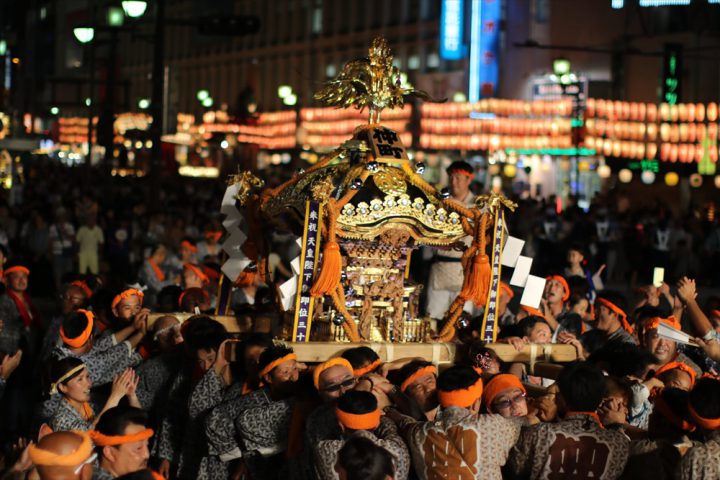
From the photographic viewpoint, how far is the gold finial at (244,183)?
10.8 m

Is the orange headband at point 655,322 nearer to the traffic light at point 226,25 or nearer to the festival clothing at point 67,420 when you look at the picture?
the festival clothing at point 67,420

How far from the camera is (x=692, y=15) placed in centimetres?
3600

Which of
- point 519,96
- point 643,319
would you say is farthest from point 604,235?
point 519,96

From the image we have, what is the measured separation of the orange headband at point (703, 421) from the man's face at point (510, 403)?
3.76ft

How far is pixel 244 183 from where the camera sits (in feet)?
35.5

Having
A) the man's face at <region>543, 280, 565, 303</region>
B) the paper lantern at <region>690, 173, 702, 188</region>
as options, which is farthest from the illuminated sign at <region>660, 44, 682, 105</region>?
the man's face at <region>543, 280, 565, 303</region>

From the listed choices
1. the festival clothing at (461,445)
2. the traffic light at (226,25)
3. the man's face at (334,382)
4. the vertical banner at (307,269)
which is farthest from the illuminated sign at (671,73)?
the festival clothing at (461,445)

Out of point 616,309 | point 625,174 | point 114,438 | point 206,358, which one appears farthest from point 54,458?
point 625,174

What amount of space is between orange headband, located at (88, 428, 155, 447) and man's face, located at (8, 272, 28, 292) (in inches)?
259

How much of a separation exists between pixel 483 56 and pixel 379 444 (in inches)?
1830

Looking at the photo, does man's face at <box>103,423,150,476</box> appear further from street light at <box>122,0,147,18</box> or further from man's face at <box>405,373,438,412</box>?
street light at <box>122,0,147,18</box>

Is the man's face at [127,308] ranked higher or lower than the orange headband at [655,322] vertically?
lower

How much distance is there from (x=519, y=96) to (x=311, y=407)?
4857cm

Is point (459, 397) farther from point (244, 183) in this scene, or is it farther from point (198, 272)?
point (198, 272)
